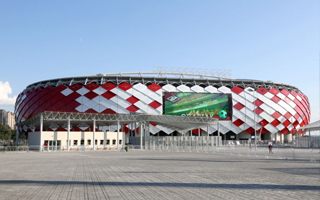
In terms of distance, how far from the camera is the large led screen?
107 meters

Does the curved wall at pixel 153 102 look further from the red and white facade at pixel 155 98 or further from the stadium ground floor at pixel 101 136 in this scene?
the stadium ground floor at pixel 101 136

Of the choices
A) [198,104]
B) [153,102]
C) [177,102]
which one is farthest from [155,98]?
[198,104]

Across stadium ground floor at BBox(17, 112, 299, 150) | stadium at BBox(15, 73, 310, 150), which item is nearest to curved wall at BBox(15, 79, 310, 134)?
stadium at BBox(15, 73, 310, 150)

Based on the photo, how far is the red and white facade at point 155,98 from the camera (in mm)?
104125

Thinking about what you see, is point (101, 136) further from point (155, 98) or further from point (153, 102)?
point (155, 98)

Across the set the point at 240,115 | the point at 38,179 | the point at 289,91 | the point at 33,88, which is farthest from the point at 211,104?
the point at 38,179

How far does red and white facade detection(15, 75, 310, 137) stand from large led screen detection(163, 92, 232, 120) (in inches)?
57.4

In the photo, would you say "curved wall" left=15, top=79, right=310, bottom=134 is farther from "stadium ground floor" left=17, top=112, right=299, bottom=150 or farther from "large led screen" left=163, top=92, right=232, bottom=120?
"stadium ground floor" left=17, top=112, right=299, bottom=150

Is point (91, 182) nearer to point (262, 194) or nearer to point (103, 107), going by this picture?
point (262, 194)

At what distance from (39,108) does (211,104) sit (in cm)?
4795

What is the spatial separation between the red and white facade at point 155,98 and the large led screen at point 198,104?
57.4 inches

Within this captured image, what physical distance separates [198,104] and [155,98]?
1219cm

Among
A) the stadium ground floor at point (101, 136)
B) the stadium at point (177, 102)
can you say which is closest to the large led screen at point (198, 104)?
the stadium at point (177, 102)

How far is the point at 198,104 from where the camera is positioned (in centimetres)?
10825
